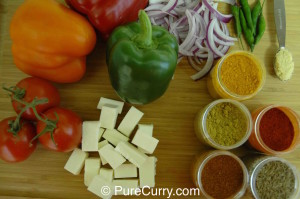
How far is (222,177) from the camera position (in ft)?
3.14

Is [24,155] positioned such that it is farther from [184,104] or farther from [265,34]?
[265,34]

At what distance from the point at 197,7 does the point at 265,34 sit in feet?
0.95

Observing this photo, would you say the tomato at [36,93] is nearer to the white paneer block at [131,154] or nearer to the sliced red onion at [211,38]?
the white paneer block at [131,154]

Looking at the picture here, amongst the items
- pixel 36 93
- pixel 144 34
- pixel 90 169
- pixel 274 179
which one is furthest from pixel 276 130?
pixel 36 93

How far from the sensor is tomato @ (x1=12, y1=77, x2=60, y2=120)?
94 centimetres

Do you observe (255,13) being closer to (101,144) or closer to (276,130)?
(276,130)

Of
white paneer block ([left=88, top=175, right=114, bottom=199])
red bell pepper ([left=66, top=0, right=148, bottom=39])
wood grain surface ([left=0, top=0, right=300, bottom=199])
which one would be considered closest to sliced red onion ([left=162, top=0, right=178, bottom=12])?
red bell pepper ([left=66, top=0, right=148, bottom=39])

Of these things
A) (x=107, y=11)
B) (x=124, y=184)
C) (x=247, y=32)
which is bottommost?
(x=124, y=184)

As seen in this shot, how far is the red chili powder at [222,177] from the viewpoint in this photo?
3.13 feet

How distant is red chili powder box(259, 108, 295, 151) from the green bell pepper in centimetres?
37

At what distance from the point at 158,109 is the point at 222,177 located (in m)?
0.33

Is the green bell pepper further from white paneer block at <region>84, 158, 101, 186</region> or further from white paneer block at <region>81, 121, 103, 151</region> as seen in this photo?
white paneer block at <region>84, 158, 101, 186</region>

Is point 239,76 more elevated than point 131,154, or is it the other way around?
point 239,76

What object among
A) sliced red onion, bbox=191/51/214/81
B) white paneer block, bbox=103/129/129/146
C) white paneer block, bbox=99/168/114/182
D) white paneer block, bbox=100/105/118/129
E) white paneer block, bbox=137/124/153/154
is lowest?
white paneer block, bbox=99/168/114/182
